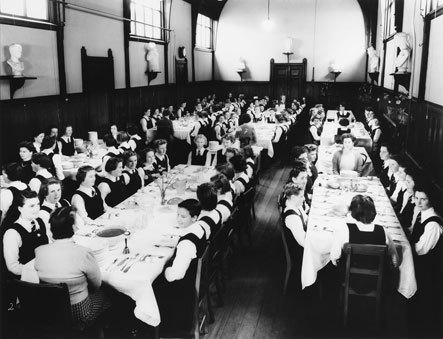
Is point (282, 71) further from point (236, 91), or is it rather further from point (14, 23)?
point (14, 23)

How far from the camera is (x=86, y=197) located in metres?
4.58

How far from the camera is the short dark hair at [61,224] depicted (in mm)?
2994

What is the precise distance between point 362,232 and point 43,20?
7.03 metres

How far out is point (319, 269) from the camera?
4.15 m

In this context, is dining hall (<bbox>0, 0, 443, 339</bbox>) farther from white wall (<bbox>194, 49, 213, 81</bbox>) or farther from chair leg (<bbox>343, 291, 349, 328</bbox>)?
white wall (<bbox>194, 49, 213, 81</bbox>)

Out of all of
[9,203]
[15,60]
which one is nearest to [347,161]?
[9,203]

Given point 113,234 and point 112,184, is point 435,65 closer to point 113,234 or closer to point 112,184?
point 112,184

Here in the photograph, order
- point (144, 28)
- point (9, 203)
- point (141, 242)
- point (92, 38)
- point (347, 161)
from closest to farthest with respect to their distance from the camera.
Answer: point (141, 242) < point (9, 203) < point (347, 161) < point (92, 38) < point (144, 28)

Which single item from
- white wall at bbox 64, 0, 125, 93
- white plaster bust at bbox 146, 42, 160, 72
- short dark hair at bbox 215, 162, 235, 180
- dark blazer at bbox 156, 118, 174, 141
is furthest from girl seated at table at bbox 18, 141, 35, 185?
white plaster bust at bbox 146, 42, 160, 72

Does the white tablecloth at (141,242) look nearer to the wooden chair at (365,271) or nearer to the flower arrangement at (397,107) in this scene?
the wooden chair at (365,271)

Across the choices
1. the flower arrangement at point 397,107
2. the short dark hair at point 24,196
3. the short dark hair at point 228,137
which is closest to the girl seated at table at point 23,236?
the short dark hair at point 24,196

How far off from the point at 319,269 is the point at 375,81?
11709 millimetres

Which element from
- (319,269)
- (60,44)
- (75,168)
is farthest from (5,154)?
(319,269)

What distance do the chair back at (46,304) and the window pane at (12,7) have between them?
19.4ft
